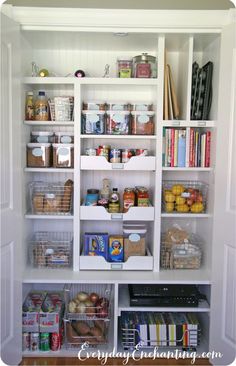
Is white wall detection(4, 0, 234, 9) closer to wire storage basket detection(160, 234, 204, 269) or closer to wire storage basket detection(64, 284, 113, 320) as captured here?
wire storage basket detection(160, 234, 204, 269)

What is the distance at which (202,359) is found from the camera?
2078 mm

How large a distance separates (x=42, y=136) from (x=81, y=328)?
1198 mm

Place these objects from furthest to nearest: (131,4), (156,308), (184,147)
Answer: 1. (131,4)
2. (184,147)
3. (156,308)

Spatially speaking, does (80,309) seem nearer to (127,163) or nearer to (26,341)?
(26,341)

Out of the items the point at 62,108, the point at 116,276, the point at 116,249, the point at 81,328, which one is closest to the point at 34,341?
the point at 81,328

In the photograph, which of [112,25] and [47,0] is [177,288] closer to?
[112,25]

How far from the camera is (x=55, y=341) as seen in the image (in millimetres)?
2092

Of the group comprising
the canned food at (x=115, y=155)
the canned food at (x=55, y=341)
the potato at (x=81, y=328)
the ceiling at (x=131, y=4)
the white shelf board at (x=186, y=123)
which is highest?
the ceiling at (x=131, y=4)

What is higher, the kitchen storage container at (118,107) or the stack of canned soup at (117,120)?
the kitchen storage container at (118,107)

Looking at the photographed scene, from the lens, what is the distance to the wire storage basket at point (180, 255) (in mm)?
2217

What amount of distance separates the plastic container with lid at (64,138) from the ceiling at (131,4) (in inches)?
35.4

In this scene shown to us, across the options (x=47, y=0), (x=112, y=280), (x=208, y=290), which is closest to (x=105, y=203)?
(x=112, y=280)

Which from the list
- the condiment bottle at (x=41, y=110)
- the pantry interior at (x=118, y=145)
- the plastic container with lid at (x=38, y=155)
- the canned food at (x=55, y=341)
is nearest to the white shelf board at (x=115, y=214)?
the pantry interior at (x=118, y=145)

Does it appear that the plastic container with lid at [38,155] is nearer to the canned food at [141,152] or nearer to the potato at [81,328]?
the canned food at [141,152]
